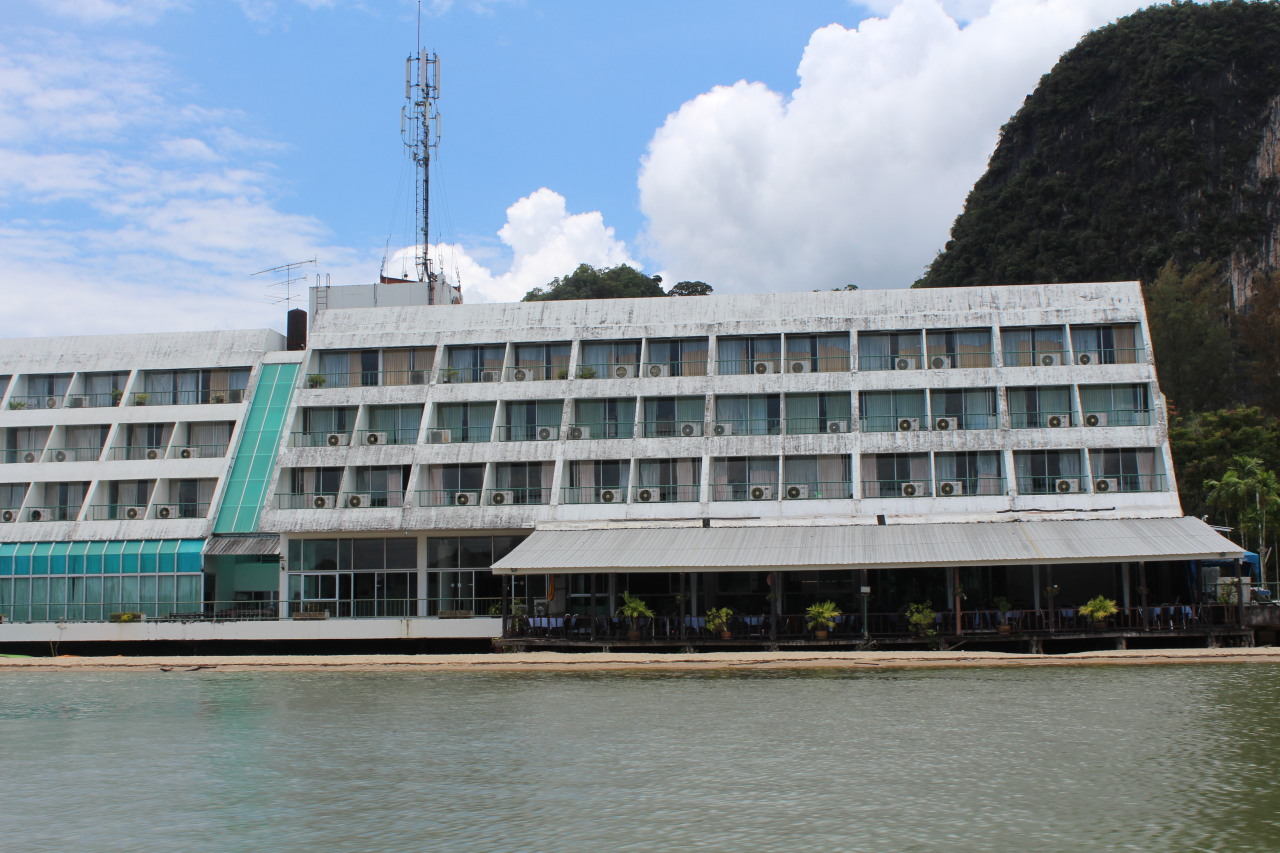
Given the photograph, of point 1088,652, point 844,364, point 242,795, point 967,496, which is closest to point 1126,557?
point 1088,652

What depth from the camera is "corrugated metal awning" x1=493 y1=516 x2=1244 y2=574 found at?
4012 cm

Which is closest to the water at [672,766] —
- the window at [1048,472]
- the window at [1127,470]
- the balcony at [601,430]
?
the window at [1127,470]

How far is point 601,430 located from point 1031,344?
58.2ft

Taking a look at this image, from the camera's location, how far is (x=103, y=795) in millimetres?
22156

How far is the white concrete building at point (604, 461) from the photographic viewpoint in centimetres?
4612

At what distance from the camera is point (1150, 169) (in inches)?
4144

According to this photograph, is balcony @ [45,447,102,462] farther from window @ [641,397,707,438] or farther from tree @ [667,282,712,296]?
tree @ [667,282,712,296]

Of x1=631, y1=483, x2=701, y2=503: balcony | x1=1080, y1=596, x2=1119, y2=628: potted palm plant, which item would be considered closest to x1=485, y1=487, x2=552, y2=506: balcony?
x1=631, y1=483, x2=701, y2=503: balcony

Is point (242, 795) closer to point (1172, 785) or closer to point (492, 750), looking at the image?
point (492, 750)

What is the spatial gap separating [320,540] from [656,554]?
52.7 feet

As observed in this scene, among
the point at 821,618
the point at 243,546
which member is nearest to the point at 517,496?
the point at 243,546

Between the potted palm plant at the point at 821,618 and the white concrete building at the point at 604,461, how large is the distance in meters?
1.49

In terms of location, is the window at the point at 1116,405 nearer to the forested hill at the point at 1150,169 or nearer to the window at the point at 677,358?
the window at the point at 677,358

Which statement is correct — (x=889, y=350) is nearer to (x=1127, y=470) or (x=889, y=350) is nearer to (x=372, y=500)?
(x=1127, y=470)
